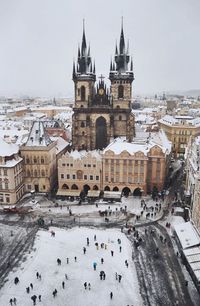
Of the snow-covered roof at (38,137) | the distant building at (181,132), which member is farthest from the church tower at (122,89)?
the distant building at (181,132)

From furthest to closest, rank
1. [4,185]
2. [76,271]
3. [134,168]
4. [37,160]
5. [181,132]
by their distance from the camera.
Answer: [181,132] → [37,160] → [134,168] → [4,185] → [76,271]

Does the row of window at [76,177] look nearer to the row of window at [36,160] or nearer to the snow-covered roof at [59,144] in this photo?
the row of window at [36,160]

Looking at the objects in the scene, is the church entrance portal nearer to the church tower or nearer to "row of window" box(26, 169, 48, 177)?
the church tower

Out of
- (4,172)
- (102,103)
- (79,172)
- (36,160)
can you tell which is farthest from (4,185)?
(102,103)

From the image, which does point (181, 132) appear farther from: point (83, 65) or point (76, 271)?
point (76, 271)

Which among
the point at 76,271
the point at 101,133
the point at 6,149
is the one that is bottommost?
the point at 76,271

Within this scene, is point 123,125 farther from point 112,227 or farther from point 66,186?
point 112,227

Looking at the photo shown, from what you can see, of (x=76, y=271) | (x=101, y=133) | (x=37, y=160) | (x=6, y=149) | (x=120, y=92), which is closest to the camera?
(x=76, y=271)

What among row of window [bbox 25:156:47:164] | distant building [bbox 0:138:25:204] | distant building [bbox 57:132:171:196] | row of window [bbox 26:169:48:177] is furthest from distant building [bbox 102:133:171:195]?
distant building [bbox 0:138:25:204]
